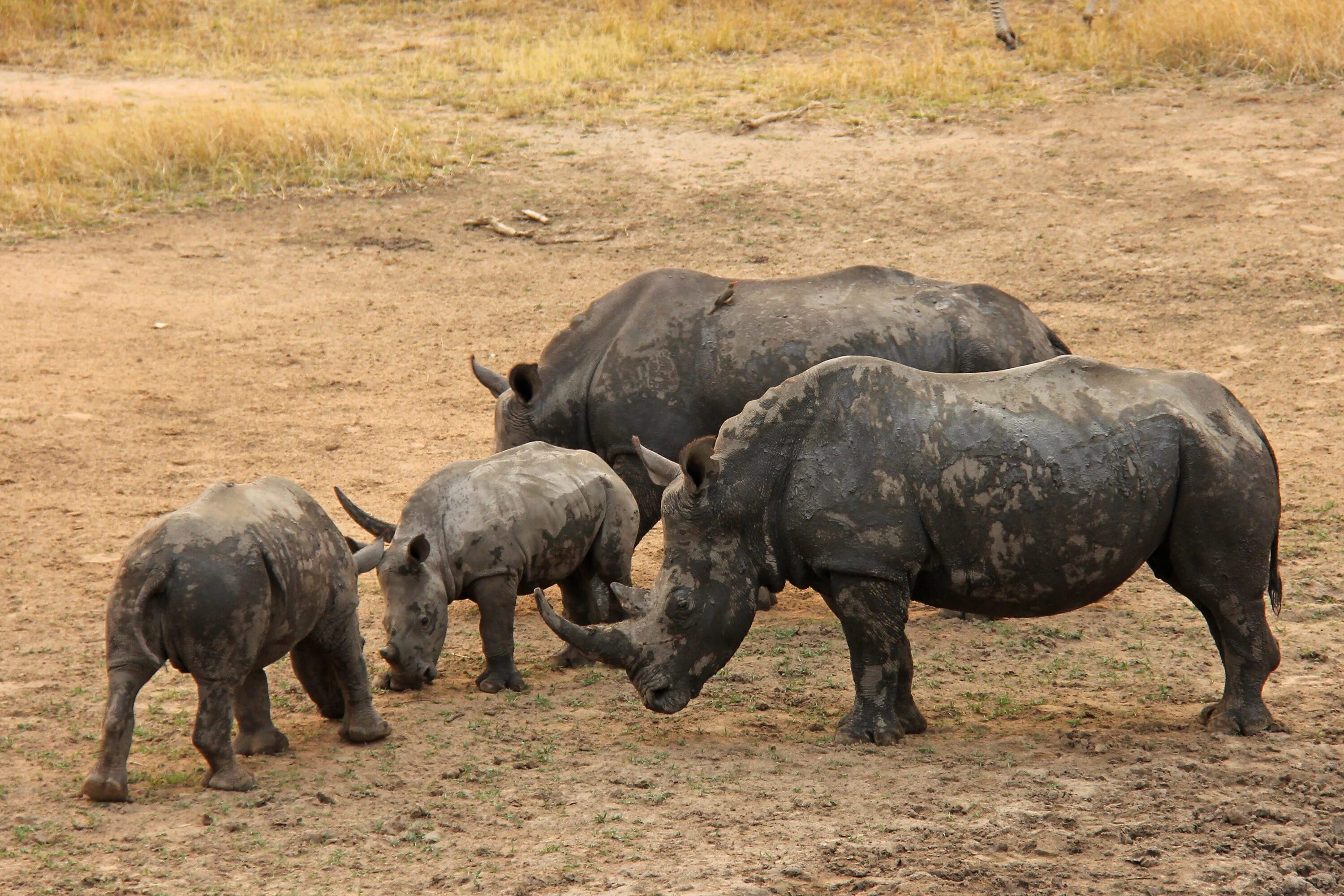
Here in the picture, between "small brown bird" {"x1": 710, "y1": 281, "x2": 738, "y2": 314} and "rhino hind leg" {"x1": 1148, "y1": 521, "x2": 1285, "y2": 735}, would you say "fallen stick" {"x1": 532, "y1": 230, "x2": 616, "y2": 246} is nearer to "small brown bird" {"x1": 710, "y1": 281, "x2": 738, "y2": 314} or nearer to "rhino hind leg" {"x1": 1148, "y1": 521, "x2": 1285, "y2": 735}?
"small brown bird" {"x1": 710, "y1": 281, "x2": 738, "y2": 314}

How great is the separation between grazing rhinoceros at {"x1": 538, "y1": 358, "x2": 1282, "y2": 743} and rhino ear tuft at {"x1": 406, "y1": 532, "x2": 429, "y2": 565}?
890 millimetres

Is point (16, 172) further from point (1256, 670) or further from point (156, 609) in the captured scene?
point (1256, 670)

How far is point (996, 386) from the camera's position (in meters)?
6.39

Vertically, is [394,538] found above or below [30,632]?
above

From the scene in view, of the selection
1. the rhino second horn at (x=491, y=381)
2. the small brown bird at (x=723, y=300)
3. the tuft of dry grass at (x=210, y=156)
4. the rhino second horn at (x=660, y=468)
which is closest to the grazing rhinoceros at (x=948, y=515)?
the rhino second horn at (x=660, y=468)

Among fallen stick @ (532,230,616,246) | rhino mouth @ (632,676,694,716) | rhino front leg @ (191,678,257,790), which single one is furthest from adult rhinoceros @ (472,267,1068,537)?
fallen stick @ (532,230,616,246)

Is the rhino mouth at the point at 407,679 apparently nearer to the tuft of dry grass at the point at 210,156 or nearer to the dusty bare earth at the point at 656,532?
the dusty bare earth at the point at 656,532

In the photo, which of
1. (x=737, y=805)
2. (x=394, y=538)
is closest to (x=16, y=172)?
(x=394, y=538)

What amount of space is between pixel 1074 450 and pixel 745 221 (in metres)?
9.01

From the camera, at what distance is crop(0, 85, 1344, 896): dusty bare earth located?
537 centimetres

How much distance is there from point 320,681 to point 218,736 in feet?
3.08

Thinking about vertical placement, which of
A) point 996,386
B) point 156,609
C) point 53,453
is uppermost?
point 996,386

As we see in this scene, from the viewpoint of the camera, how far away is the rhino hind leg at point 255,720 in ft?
20.6

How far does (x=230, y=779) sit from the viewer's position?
19.1ft
